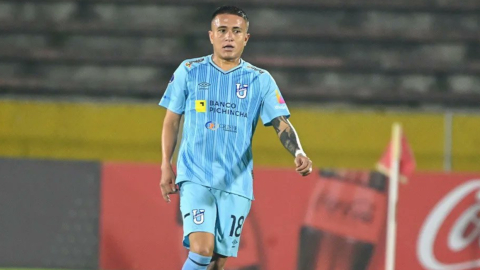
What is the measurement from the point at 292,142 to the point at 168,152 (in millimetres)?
606

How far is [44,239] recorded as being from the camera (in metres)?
7.02

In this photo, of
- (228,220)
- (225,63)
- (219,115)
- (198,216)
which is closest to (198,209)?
(198,216)

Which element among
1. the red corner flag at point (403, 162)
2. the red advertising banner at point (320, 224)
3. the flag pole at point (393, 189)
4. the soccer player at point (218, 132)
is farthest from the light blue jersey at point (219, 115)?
the red advertising banner at point (320, 224)

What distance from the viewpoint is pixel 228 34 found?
13.4 feet

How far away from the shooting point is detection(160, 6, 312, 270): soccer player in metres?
4.09

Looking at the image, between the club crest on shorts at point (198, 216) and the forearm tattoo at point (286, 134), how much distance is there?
0.52 metres

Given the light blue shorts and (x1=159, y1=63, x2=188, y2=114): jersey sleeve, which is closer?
the light blue shorts

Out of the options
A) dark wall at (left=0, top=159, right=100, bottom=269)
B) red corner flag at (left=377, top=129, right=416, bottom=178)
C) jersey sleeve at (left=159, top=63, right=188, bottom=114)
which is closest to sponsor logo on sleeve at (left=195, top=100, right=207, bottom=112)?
jersey sleeve at (left=159, top=63, right=188, bottom=114)

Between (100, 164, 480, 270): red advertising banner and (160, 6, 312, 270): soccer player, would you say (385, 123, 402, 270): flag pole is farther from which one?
(160, 6, 312, 270): soccer player

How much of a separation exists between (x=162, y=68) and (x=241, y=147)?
21.6ft

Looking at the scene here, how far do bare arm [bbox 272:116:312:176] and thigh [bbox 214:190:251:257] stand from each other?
359 millimetres

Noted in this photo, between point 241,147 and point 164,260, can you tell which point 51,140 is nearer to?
point 164,260

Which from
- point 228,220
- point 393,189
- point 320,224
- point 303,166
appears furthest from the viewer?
point 320,224

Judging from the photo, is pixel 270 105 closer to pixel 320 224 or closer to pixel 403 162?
pixel 403 162
